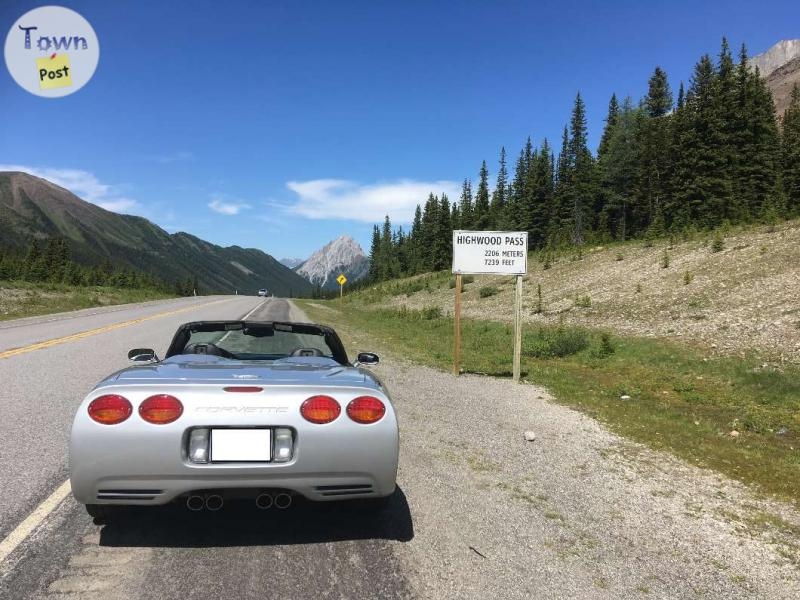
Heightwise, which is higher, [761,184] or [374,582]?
[761,184]

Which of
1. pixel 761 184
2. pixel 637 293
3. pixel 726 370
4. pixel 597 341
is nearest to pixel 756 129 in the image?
pixel 761 184

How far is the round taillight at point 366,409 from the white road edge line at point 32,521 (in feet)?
7.06

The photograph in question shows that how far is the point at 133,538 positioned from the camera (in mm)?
3314

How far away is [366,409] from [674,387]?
894 cm

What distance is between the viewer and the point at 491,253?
36.8 feet

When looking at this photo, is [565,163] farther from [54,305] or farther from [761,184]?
[54,305]

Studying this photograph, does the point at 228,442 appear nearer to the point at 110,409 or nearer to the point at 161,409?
the point at 161,409

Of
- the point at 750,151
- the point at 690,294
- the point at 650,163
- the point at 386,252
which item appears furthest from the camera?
the point at 386,252

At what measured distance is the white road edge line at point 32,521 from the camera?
3107mm

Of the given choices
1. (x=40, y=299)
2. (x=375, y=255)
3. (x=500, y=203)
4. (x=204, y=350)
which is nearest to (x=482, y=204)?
(x=500, y=203)

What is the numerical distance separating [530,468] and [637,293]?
674 inches

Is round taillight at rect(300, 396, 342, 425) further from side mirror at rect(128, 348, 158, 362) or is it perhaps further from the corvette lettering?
side mirror at rect(128, 348, 158, 362)

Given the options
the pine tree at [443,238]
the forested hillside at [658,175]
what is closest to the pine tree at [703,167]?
the forested hillside at [658,175]

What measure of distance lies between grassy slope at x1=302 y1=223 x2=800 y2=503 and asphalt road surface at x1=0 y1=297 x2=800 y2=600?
0.90 meters
